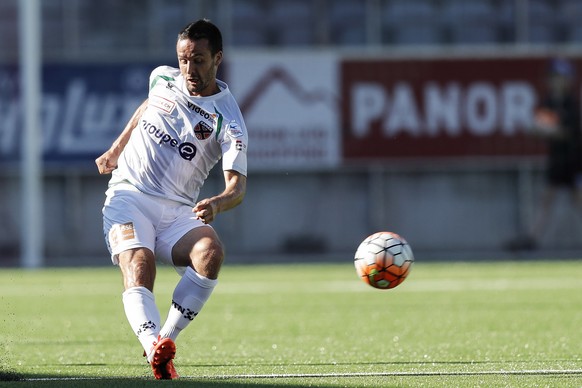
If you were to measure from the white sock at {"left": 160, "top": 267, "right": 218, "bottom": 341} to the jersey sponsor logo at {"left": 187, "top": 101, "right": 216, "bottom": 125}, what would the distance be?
0.88 metres

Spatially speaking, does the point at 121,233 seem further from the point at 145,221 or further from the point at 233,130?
the point at 233,130

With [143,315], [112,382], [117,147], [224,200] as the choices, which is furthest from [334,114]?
[112,382]

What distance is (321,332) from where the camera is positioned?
10.8 meters

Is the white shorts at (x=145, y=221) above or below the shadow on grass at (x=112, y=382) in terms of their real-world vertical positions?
above

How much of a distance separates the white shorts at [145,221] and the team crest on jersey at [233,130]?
584mm

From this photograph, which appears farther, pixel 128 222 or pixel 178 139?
pixel 178 139

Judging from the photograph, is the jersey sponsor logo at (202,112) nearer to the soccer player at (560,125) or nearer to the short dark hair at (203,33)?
the short dark hair at (203,33)

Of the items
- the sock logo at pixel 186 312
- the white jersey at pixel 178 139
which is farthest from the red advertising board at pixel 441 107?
the sock logo at pixel 186 312

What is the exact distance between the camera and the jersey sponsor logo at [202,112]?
764 centimetres

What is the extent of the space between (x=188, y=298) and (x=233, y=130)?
100 centimetres

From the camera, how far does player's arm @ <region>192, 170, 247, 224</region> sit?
7078mm

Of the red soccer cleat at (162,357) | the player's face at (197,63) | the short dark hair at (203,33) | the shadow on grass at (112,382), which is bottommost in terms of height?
the shadow on grass at (112,382)

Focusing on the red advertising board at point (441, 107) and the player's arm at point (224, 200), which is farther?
the red advertising board at point (441, 107)

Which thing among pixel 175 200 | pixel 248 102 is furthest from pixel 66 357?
pixel 248 102
